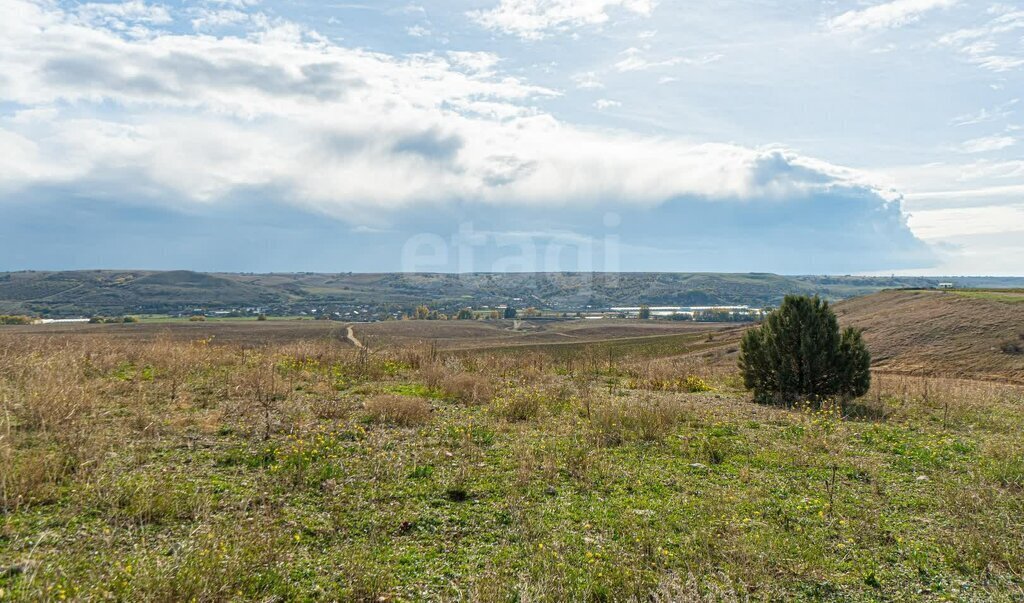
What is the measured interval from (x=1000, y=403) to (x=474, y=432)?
15268mm

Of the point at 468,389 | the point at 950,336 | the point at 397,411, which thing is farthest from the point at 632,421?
the point at 950,336

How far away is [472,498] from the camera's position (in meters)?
6.57

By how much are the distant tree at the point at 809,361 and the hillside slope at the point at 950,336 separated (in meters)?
14.6

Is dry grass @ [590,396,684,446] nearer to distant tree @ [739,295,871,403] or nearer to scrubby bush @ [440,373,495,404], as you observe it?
scrubby bush @ [440,373,495,404]

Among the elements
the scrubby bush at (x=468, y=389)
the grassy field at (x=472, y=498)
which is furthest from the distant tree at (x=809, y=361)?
the scrubby bush at (x=468, y=389)

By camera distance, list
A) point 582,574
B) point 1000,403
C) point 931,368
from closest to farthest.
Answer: point 582,574
point 1000,403
point 931,368

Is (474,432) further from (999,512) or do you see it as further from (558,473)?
(999,512)

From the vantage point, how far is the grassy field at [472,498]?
4.57 meters

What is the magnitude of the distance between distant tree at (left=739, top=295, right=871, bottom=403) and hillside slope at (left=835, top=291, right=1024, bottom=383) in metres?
14.6

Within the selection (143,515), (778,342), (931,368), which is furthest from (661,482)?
(931,368)

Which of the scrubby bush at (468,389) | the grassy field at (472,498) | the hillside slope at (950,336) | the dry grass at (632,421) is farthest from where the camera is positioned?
the hillside slope at (950,336)

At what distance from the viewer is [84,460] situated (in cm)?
632

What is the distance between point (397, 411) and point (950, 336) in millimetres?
35686

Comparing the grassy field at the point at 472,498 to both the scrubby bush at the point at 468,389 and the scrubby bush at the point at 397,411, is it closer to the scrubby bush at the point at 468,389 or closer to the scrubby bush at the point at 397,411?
the scrubby bush at the point at 397,411
